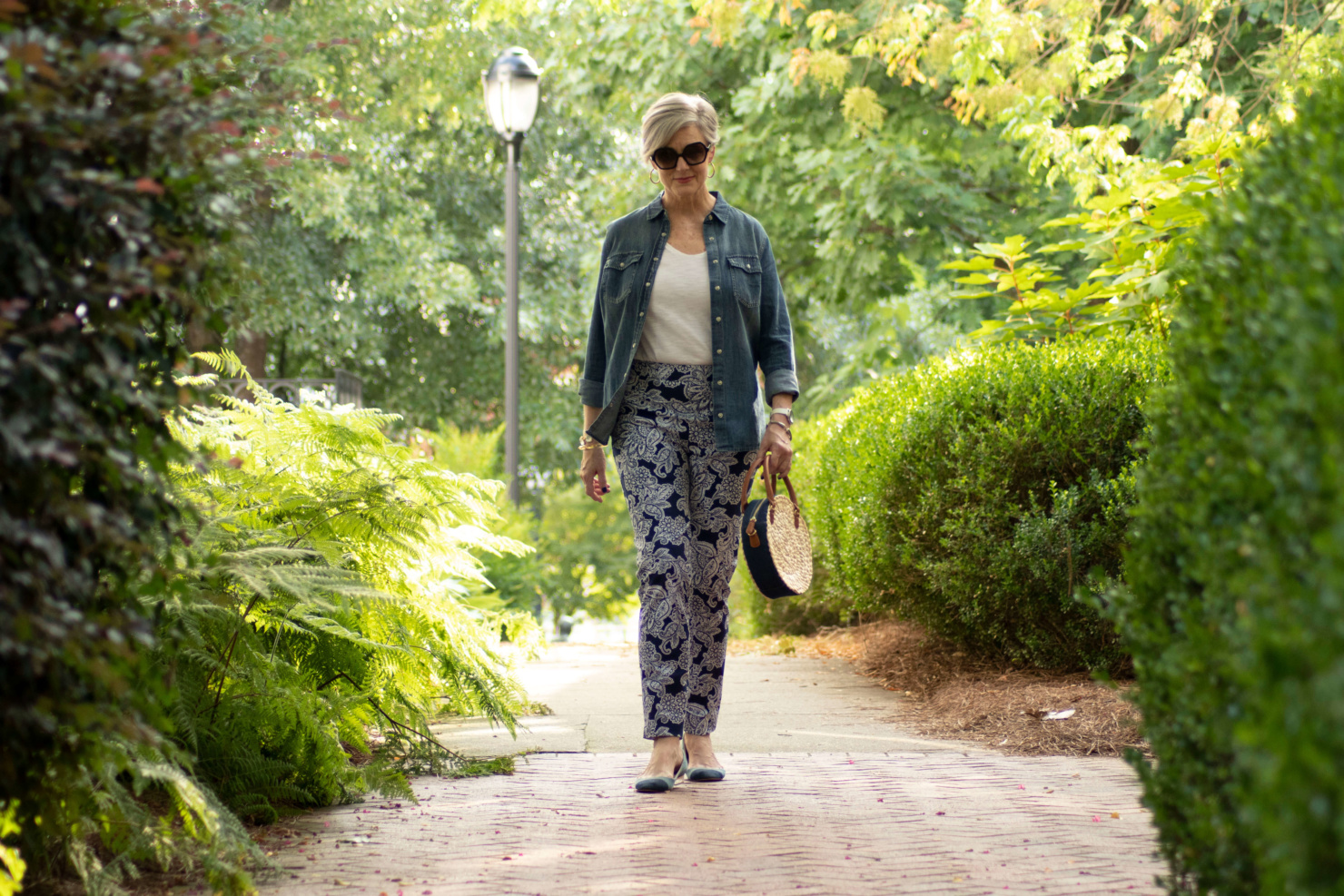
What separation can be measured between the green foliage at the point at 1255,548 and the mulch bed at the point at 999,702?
153cm

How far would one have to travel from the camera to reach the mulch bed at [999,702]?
4.23 metres

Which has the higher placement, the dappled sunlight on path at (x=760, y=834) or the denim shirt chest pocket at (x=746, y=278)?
the denim shirt chest pocket at (x=746, y=278)

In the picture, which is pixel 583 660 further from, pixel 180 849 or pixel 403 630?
pixel 180 849

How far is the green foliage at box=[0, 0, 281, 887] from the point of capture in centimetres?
170

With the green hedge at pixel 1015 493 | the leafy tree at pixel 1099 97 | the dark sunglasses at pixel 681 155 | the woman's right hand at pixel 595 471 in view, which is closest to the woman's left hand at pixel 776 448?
the woman's right hand at pixel 595 471

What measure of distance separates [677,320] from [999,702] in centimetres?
215

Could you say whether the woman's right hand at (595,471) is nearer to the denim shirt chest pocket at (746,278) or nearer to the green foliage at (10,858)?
the denim shirt chest pocket at (746,278)

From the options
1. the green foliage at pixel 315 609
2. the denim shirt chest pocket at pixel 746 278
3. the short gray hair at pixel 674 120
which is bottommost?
the green foliage at pixel 315 609

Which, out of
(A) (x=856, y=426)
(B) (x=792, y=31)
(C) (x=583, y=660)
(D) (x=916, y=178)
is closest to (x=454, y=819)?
(A) (x=856, y=426)

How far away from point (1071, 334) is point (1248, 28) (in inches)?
204

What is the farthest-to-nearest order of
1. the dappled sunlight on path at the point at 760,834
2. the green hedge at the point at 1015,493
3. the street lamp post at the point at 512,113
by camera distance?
the street lamp post at the point at 512,113
the green hedge at the point at 1015,493
the dappled sunlight on path at the point at 760,834

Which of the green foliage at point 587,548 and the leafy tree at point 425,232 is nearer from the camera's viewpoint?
the leafy tree at point 425,232

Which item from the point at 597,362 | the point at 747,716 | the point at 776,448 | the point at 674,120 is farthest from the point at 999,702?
the point at 674,120

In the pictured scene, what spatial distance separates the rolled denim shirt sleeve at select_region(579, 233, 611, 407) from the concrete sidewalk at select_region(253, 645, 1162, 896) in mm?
1294
